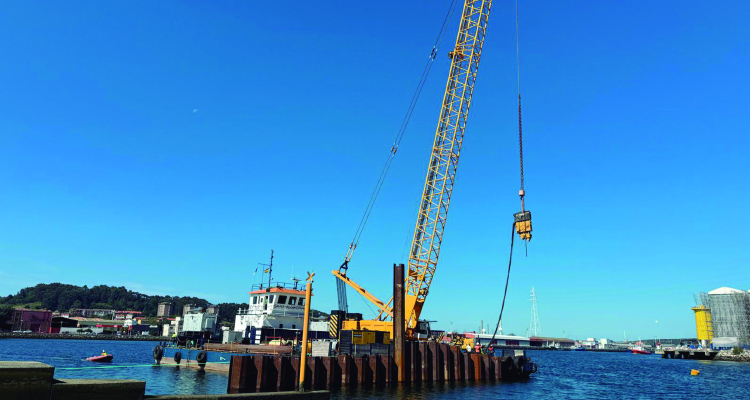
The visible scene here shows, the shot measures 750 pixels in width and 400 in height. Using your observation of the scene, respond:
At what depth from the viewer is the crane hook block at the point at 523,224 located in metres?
34.9

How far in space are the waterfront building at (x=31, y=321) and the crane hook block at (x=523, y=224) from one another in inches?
5929

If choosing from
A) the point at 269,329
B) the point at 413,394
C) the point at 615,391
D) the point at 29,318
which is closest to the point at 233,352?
the point at 269,329

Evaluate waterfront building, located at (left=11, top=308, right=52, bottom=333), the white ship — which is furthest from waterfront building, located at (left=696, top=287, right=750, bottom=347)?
waterfront building, located at (left=11, top=308, right=52, bottom=333)

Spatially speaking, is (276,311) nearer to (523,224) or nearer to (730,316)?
(523,224)

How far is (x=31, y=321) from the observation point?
13412 centimetres

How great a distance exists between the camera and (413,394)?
28.7 m

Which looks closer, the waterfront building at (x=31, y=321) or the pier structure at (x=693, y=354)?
the pier structure at (x=693, y=354)

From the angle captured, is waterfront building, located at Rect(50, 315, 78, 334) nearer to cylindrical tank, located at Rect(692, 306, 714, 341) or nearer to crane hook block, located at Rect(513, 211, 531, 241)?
crane hook block, located at Rect(513, 211, 531, 241)

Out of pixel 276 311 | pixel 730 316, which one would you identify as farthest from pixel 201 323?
pixel 730 316

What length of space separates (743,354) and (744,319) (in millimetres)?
29697

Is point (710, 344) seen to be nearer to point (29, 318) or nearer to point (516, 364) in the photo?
point (516, 364)

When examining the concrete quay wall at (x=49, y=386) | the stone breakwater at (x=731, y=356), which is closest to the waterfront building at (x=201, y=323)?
the concrete quay wall at (x=49, y=386)

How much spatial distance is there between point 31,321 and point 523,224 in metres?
151

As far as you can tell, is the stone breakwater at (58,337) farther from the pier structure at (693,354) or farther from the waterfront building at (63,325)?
the pier structure at (693,354)
